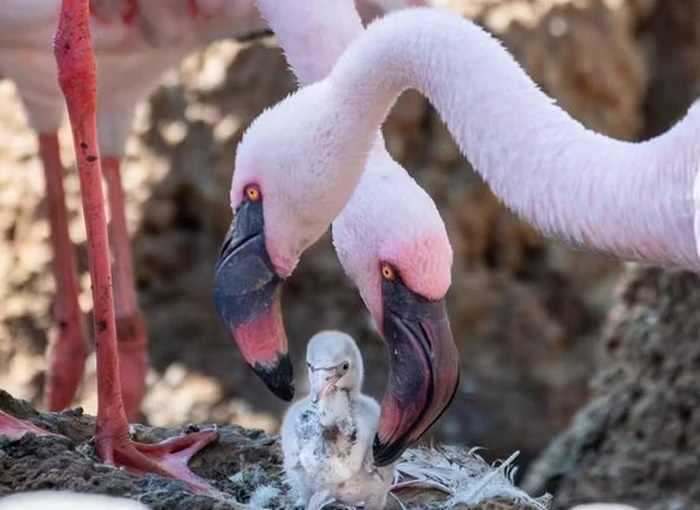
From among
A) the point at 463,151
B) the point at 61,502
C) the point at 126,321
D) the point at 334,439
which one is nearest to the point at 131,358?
the point at 126,321

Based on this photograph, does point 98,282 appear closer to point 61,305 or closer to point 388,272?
point 388,272

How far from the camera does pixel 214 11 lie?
13.9ft

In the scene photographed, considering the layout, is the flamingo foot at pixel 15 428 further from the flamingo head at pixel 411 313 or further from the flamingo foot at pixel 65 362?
the flamingo foot at pixel 65 362

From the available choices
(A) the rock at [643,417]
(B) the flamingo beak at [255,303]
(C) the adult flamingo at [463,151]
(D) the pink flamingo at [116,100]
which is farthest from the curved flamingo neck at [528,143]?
(A) the rock at [643,417]

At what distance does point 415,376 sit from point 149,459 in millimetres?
560

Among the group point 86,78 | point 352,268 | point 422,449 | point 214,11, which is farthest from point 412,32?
point 214,11

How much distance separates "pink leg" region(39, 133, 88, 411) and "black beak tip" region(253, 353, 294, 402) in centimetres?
159

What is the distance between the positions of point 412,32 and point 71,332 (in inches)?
78.0

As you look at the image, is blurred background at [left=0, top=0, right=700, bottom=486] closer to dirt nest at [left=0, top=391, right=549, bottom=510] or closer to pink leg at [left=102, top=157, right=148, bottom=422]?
pink leg at [left=102, top=157, right=148, bottom=422]

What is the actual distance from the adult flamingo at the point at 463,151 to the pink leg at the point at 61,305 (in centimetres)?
152

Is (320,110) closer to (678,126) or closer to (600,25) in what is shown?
(678,126)

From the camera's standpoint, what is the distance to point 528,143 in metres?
2.72

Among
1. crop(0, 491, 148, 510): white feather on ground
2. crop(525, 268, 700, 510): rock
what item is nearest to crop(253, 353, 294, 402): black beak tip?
crop(0, 491, 148, 510): white feather on ground

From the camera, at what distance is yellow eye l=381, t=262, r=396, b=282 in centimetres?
304
